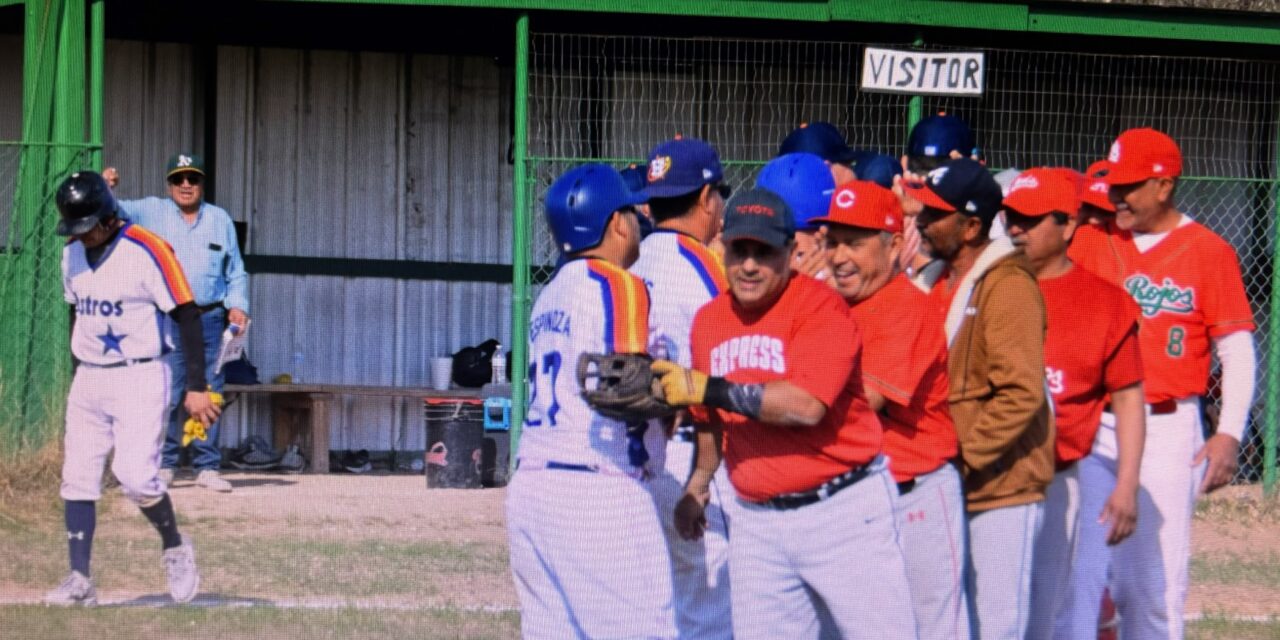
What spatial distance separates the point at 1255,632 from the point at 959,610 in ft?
→ 10.6

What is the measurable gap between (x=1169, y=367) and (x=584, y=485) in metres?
2.29

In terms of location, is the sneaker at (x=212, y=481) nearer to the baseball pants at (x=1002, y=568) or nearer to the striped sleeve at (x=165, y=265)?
the striped sleeve at (x=165, y=265)

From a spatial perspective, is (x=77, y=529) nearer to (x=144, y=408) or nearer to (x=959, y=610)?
(x=144, y=408)

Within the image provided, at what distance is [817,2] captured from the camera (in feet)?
36.4

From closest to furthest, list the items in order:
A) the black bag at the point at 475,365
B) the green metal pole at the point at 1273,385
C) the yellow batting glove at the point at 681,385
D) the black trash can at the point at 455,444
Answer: the yellow batting glove at the point at 681,385
the green metal pole at the point at 1273,385
the black trash can at the point at 455,444
the black bag at the point at 475,365

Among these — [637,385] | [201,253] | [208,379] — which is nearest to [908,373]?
[637,385]

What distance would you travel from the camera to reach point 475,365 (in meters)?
12.5

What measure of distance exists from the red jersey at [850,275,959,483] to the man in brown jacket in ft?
0.38

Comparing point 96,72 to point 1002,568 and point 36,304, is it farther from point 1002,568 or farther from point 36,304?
point 1002,568

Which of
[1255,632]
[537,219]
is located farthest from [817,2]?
[1255,632]

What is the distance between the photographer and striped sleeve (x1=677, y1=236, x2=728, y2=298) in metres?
5.83

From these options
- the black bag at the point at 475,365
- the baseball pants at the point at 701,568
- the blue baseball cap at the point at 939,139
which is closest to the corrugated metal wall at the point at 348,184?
A: the black bag at the point at 475,365

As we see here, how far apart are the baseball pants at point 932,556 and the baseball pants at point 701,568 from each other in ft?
3.78

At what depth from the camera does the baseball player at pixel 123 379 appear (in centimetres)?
777
